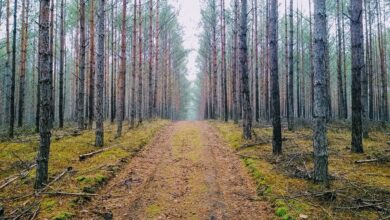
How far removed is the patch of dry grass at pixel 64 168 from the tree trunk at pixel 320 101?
4.94m

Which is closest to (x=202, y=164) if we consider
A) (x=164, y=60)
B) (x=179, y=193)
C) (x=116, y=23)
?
(x=179, y=193)

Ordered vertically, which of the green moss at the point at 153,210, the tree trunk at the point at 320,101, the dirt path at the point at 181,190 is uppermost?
the tree trunk at the point at 320,101

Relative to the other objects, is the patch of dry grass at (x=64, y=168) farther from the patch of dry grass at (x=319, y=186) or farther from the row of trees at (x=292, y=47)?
the row of trees at (x=292, y=47)

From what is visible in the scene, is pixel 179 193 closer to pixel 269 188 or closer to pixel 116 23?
pixel 269 188

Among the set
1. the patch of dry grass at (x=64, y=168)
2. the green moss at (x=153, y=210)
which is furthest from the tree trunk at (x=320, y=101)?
the patch of dry grass at (x=64, y=168)

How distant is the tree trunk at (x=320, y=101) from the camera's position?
654cm

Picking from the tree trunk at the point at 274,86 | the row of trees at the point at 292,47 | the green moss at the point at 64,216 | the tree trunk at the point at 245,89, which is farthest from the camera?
the row of trees at the point at 292,47

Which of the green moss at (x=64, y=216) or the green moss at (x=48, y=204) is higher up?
the green moss at (x=48, y=204)

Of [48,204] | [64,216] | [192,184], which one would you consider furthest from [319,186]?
[48,204]

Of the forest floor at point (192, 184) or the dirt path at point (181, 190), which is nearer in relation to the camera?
the forest floor at point (192, 184)

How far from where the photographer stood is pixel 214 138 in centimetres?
1516

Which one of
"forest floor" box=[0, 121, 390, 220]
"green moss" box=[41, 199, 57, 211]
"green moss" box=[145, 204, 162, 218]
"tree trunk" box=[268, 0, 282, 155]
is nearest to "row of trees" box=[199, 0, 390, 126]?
"tree trunk" box=[268, 0, 282, 155]

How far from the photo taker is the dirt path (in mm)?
5828

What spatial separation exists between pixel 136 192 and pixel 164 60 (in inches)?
1180
